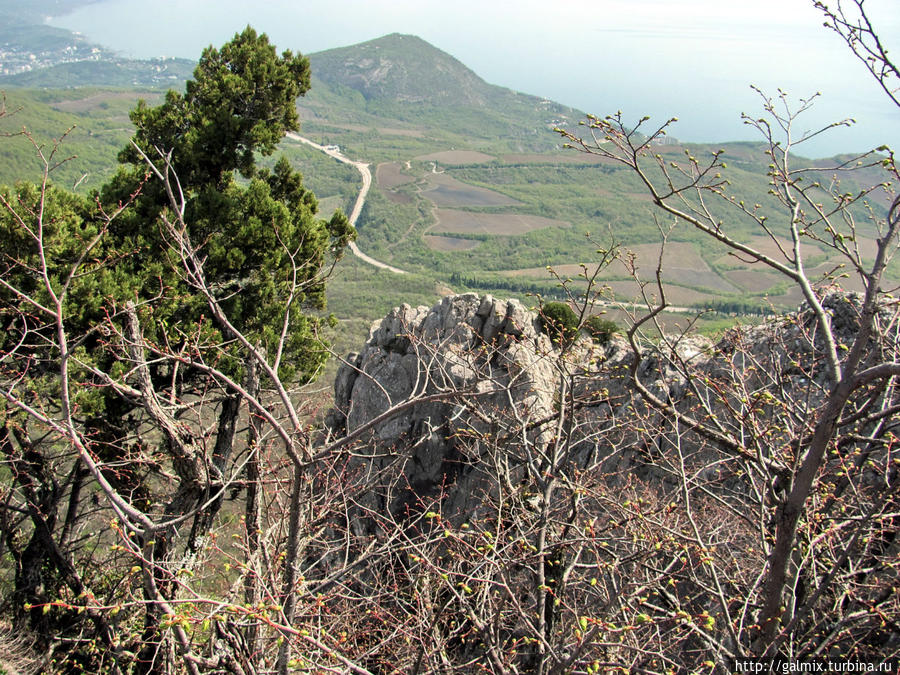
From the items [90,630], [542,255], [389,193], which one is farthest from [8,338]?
[389,193]

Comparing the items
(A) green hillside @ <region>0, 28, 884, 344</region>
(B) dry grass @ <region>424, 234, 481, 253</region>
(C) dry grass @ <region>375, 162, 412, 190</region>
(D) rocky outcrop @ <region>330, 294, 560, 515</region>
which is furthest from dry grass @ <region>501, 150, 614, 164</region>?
(D) rocky outcrop @ <region>330, 294, 560, 515</region>

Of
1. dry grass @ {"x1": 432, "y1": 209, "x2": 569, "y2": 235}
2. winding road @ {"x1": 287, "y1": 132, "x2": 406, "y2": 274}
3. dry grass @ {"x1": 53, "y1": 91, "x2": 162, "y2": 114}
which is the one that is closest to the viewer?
winding road @ {"x1": 287, "y1": 132, "x2": 406, "y2": 274}

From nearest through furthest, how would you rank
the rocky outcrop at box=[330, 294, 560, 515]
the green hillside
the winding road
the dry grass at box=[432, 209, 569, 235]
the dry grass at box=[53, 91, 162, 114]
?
1. the rocky outcrop at box=[330, 294, 560, 515]
2. the green hillside
3. the winding road
4. the dry grass at box=[432, 209, 569, 235]
5. the dry grass at box=[53, 91, 162, 114]

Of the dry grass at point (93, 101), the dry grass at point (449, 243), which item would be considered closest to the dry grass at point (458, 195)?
the dry grass at point (449, 243)

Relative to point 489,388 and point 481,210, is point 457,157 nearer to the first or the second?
point 481,210

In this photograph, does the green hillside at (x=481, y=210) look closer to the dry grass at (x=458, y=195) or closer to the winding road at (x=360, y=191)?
the dry grass at (x=458, y=195)

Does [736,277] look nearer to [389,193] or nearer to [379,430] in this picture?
[389,193]

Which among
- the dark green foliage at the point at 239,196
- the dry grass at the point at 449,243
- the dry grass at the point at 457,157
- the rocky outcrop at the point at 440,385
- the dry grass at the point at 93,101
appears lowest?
the dry grass at the point at 449,243

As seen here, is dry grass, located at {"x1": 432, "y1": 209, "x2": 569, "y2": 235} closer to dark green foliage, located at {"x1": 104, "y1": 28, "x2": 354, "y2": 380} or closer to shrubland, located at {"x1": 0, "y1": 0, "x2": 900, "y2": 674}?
shrubland, located at {"x1": 0, "y1": 0, "x2": 900, "y2": 674}

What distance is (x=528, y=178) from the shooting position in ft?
525

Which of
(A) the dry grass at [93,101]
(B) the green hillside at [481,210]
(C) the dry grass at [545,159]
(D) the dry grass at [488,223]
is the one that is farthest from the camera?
(C) the dry grass at [545,159]

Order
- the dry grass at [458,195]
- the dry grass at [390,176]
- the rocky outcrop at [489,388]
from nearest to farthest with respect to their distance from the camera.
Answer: the rocky outcrop at [489,388]
the dry grass at [458,195]
the dry grass at [390,176]

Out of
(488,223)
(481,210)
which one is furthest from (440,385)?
(481,210)

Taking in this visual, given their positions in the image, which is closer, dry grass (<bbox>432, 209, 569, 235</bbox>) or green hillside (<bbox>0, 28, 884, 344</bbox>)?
green hillside (<bbox>0, 28, 884, 344</bbox>)
